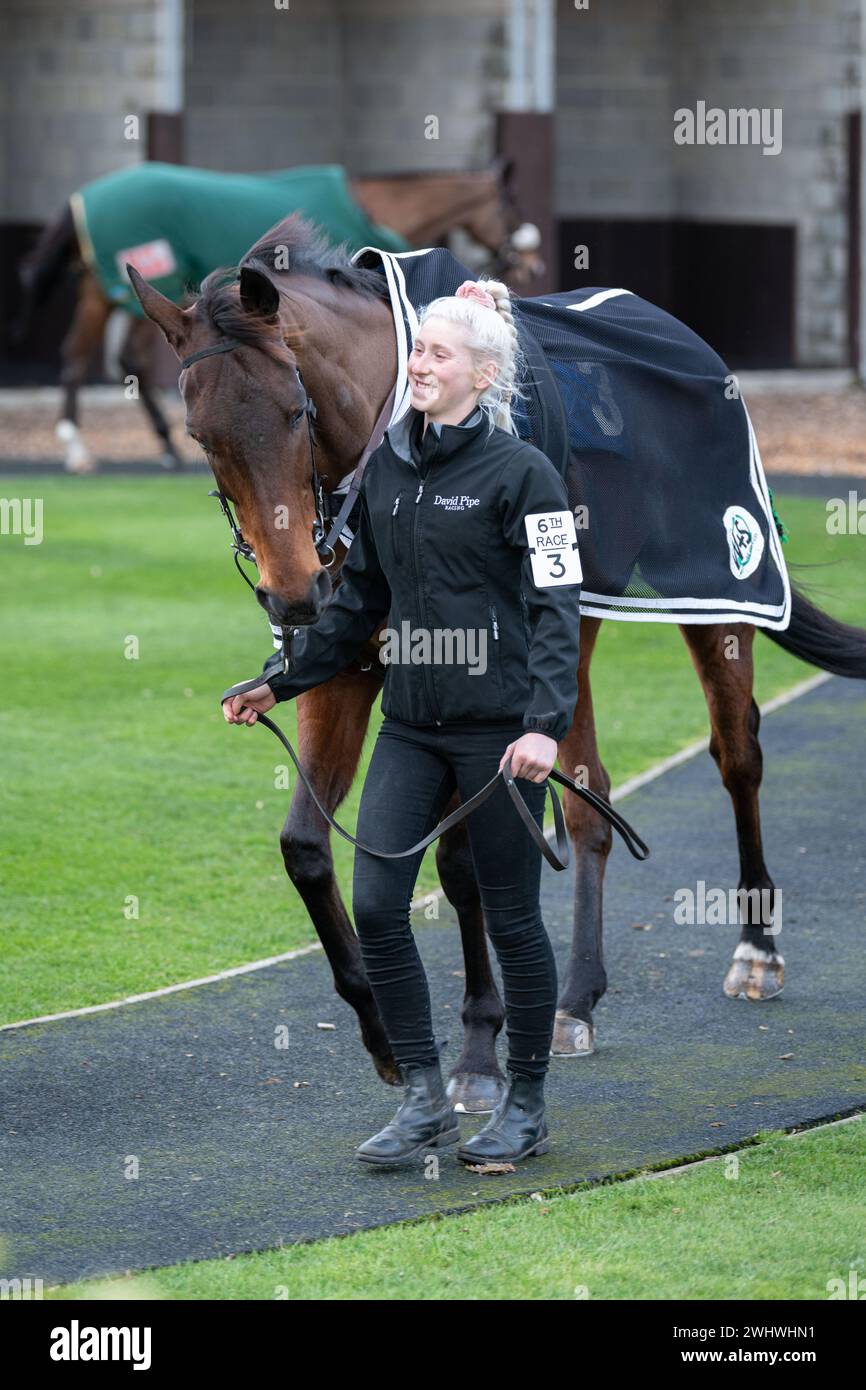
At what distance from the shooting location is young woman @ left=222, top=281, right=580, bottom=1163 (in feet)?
13.1

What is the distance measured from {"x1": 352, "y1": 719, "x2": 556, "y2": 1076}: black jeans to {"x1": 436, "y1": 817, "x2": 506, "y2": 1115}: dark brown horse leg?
487 millimetres

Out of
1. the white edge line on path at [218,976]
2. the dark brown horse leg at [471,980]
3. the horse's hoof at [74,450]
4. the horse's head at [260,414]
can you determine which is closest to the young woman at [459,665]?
the horse's head at [260,414]

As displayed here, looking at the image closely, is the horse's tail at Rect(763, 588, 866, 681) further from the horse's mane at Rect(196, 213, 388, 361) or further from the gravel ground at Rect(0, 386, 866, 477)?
the gravel ground at Rect(0, 386, 866, 477)

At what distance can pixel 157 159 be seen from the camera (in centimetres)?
1980

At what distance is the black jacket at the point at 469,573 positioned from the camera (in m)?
4.00

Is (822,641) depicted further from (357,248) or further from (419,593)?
(357,248)

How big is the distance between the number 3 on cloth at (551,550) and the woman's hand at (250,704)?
675mm

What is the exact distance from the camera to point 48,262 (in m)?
15.9

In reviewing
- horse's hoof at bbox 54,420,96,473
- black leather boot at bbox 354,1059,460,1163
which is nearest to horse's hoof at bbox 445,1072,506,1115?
black leather boot at bbox 354,1059,460,1163

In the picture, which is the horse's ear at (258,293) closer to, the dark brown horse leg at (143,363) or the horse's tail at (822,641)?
the horse's tail at (822,641)
